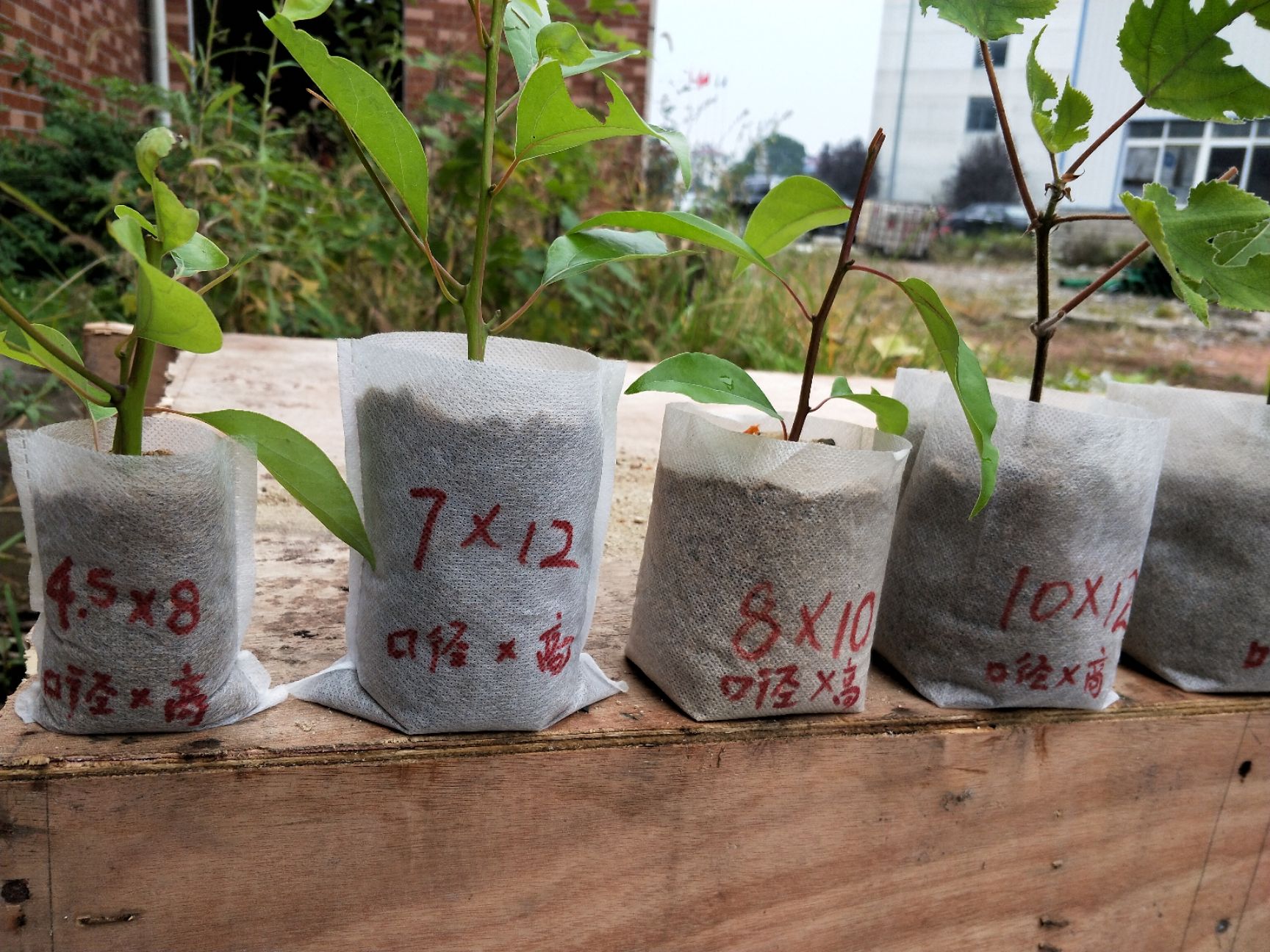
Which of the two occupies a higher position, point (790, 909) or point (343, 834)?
point (343, 834)

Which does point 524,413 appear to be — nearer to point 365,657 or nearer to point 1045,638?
point 365,657

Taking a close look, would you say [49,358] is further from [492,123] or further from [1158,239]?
[1158,239]

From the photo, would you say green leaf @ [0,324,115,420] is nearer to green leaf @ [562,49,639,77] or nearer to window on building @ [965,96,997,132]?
green leaf @ [562,49,639,77]

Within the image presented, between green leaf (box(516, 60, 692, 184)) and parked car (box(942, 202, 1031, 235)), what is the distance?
394cm

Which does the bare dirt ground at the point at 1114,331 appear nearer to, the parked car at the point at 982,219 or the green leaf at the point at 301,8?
the parked car at the point at 982,219

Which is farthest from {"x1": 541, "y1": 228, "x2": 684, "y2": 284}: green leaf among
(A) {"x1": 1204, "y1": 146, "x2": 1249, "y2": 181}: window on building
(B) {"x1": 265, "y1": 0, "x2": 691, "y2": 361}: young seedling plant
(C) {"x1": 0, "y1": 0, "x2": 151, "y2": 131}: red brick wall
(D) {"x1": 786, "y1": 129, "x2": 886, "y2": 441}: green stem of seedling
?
(A) {"x1": 1204, "y1": 146, "x2": 1249, "y2": 181}: window on building

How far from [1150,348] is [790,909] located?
4689 millimetres

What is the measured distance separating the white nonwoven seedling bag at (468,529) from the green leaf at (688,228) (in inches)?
3.6

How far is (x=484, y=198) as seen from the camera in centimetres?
62

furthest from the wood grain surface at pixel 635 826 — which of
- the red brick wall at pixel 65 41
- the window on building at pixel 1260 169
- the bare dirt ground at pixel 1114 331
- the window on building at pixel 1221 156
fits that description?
the bare dirt ground at pixel 1114 331

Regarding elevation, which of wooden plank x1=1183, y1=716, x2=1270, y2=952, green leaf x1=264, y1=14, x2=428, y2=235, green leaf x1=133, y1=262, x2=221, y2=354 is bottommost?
wooden plank x1=1183, y1=716, x2=1270, y2=952

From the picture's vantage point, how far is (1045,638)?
2.38 feet

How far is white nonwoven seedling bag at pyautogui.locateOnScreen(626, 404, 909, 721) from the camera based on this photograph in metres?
0.64

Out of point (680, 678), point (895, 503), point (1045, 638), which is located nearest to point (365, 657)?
point (680, 678)
